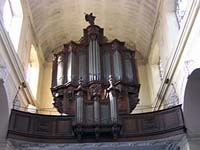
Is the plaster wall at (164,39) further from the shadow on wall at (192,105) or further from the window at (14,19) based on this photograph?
the window at (14,19)

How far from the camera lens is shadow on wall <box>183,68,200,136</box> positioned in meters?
10.3

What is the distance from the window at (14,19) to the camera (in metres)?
12.4

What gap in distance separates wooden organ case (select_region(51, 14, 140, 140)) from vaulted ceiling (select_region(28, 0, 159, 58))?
4.83 ft

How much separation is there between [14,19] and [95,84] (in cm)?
432

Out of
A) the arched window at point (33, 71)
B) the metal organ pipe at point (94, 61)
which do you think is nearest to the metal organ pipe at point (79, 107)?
the metal organ pipe at point (94, 61)

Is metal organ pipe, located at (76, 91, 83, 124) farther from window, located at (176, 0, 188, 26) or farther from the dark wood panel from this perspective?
window, located at (176, 0, 188, 26)

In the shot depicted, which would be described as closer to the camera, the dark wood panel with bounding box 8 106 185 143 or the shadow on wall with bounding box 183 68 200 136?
the shadow on wall with bounding box 183 68 200 136

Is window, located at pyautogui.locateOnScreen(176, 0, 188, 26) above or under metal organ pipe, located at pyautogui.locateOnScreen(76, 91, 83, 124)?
above

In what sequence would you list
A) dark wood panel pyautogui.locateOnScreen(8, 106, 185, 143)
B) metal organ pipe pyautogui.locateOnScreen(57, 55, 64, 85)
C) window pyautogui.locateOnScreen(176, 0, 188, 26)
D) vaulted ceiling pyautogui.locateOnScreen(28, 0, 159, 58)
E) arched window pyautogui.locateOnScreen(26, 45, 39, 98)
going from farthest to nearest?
arched window pyautogui.locateOnScreen(26, 45, 39, 98)
vaulted ceiling pyautogui.locateOnScreen(28, 0, 159, 58)
metal organ pipe pyautogui.locateOnScreen(57, 55, 64, 85)
window pyautogui.locateOnScreen(176, 0, 188, 26)
dark wood panel pyautogui.locateOnScreen(8, 106, 185, 143)

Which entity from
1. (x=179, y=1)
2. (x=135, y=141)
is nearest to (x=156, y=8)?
(x=179, y=1)

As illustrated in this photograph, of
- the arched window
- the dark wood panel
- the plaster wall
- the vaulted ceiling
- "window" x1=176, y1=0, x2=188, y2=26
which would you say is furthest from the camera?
the arched window

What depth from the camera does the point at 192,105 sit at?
34.7 feet

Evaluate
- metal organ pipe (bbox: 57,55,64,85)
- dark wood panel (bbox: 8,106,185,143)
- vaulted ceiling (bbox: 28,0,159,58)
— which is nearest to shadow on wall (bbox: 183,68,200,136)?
dark wood panel (bbox: 8,106,185,143)

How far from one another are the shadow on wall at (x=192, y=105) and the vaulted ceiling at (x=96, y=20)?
502 centimetres
